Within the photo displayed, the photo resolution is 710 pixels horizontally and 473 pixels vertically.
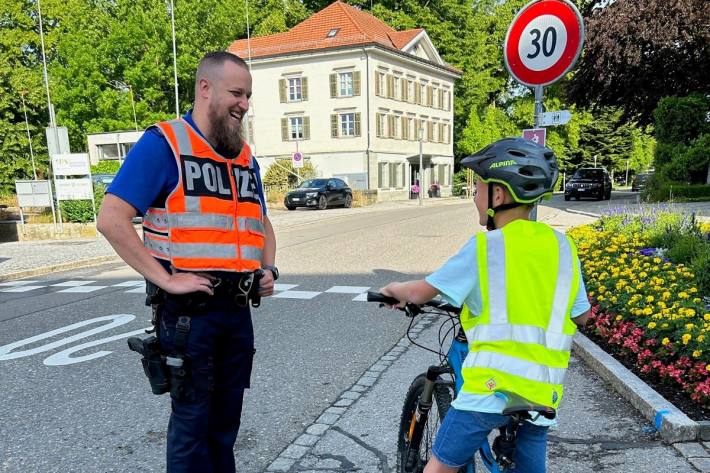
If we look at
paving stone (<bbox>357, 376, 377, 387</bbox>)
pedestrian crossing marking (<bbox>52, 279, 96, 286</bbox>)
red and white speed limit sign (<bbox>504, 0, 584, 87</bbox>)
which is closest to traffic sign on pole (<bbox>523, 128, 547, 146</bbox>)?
red and white speed limit sign (<bbox>504, 0, 584, 87</bbox>)

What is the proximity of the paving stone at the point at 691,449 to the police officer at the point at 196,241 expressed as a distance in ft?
8.32

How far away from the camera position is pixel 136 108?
37.9 meters

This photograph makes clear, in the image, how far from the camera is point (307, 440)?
341 cm

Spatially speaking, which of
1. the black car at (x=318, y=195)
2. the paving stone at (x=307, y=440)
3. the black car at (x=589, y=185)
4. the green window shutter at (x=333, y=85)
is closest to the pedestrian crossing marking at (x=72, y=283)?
the paving stone at (x=307, y=440)

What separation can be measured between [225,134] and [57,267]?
10.1 metres

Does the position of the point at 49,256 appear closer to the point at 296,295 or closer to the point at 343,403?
the point at 296,295

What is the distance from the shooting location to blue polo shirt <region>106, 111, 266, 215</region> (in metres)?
2.12

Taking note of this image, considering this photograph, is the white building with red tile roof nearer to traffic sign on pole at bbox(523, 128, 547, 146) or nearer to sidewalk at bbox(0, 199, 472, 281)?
sidewalk at bbox(0, 199, 472, 281)

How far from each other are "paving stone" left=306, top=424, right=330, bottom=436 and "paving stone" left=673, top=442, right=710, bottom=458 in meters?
2.09

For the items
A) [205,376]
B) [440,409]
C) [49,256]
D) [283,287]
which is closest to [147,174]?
[205,376]

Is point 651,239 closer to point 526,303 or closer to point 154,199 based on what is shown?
point 526,303

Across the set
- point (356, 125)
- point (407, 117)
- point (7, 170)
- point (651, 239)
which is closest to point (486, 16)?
point (407, 117)

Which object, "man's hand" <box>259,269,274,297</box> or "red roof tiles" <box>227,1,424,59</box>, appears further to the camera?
"red roof tiles" <box>227,1,424,59</box>

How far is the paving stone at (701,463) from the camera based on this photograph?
2906 millimetres
